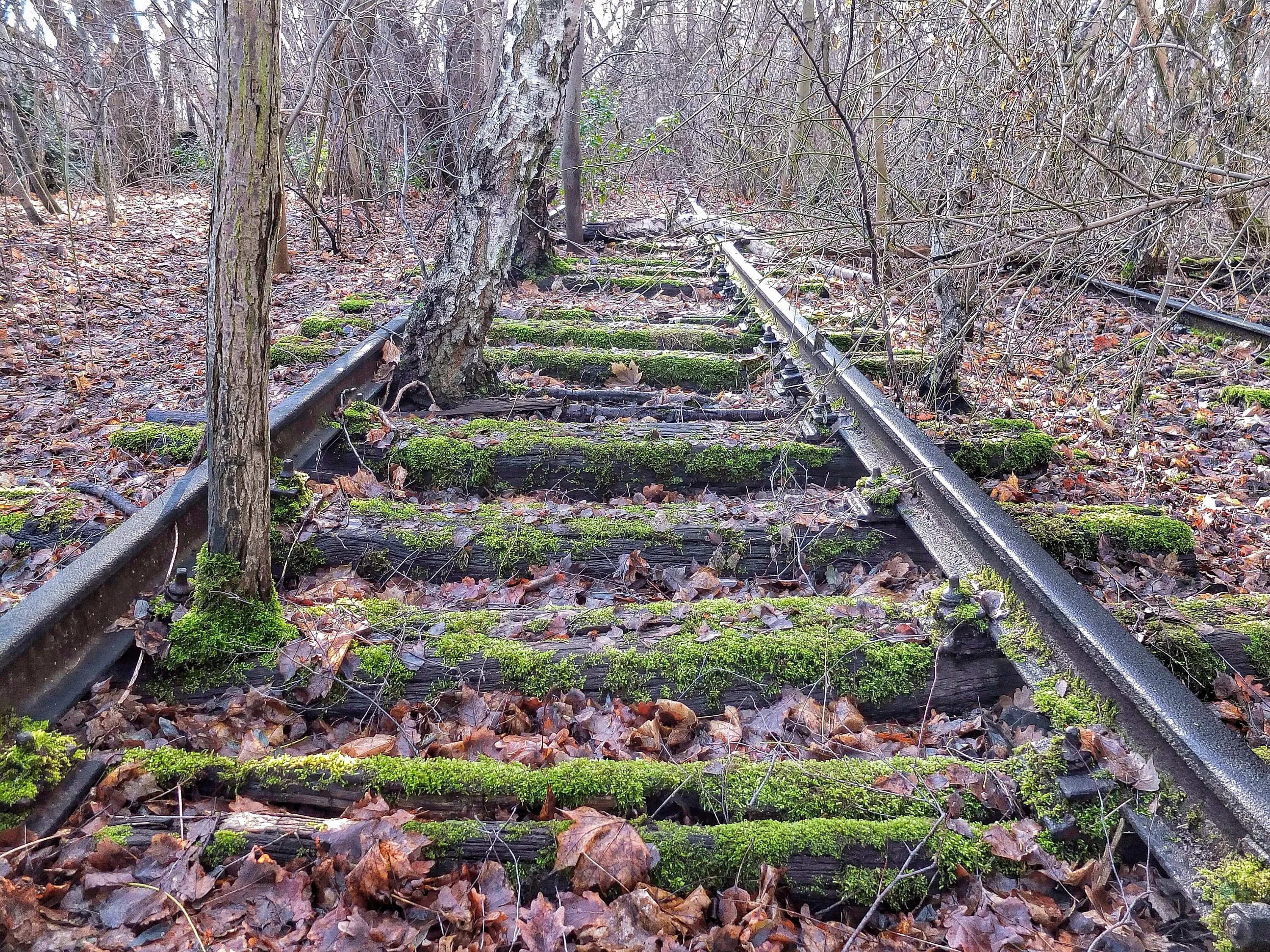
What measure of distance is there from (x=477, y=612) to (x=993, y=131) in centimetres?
325

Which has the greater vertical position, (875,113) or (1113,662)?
(875,113)

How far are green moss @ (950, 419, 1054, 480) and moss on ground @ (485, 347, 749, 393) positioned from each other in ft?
5.27

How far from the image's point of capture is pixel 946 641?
2398mm

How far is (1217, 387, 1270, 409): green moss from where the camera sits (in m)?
5.30

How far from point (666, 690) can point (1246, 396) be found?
5.15 m

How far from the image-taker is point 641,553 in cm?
307

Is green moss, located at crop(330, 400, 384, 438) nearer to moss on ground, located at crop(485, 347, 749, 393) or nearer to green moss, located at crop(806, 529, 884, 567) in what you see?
moss on ground, located at crop(485, 347, 749, 393)

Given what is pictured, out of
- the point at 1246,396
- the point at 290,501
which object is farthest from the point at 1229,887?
the point at 1246,396

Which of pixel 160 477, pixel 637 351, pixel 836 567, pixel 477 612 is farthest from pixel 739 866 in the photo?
pixel 637 351

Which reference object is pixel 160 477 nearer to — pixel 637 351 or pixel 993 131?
pixel 637 351

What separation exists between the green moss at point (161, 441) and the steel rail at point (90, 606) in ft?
2.65

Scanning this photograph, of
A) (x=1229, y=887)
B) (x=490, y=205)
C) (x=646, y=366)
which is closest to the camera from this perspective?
(x=1229, y=887)

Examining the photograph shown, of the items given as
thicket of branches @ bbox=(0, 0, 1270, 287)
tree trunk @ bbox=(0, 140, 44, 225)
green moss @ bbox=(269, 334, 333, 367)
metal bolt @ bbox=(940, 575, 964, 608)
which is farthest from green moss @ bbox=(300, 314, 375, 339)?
metal bolt @ bbox=(940, 575, 964, 608)

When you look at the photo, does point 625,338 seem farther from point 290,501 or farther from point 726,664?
point 726,664
